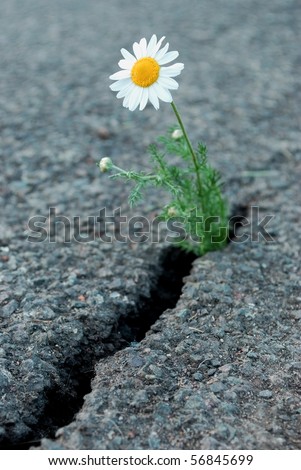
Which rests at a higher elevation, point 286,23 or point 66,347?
point 286,23

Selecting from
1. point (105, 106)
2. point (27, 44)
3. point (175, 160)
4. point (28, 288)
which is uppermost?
point (27, 44)

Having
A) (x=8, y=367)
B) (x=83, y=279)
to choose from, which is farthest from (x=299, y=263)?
(x=8, y=367)

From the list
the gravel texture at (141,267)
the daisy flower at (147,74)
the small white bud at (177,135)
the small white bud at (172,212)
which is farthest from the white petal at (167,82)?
the gravel texture at (141,267)

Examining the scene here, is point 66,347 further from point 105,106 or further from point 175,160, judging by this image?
point 105,106

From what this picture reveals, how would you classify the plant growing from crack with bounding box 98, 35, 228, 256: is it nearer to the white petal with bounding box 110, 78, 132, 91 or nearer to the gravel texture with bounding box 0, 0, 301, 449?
the white petal with bounding box 110, 78, 132, 91

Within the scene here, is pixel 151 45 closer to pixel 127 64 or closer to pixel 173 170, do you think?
pixel 127 64

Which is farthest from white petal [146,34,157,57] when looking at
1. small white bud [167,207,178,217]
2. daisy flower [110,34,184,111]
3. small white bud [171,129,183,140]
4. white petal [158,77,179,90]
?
small white bud [167,207,178,217]
